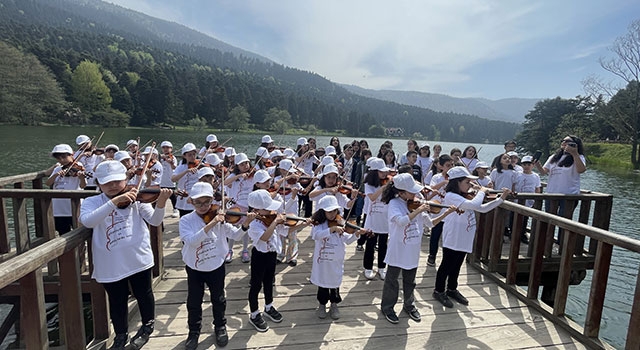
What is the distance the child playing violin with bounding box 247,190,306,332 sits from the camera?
356 cm

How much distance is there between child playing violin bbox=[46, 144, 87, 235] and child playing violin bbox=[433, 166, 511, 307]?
5722mm

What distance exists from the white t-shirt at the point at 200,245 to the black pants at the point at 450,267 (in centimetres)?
286

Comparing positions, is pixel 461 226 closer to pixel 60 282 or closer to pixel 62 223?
pixel 60 282

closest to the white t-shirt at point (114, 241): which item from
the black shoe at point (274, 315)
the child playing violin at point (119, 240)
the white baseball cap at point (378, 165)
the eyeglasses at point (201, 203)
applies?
the child playing violin at point (119, 240)

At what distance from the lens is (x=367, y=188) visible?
5184mm

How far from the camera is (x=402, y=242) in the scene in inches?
151

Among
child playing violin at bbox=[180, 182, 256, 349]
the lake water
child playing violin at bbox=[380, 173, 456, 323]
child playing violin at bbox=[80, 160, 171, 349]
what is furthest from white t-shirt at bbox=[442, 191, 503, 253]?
the lake water

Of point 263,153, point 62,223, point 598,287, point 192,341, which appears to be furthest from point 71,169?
point 598,287

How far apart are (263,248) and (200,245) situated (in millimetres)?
697

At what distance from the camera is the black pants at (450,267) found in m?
4.32

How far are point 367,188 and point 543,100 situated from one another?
53.7 metres

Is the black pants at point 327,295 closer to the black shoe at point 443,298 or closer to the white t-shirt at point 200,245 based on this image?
the white t-shirt at point 200,245

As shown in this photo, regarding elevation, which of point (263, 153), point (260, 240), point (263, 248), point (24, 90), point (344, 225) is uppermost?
point (24, 90)

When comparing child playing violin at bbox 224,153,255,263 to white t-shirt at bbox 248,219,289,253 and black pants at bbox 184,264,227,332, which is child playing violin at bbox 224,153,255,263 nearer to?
white t-shirt at bbox 248,219,289,253
